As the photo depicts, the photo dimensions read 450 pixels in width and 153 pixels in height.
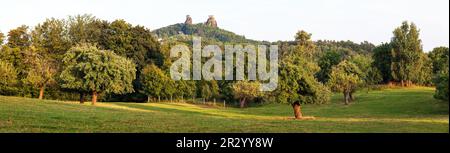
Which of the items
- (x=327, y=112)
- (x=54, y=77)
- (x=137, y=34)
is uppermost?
(x=137, y=34)

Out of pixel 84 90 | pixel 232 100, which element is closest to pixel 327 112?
pixel 84 90

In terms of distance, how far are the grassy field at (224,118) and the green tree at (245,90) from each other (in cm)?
1329

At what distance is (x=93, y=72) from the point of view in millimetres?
47812

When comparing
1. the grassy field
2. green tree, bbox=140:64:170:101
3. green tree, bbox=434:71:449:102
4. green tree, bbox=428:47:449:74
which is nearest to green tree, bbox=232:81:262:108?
green tree, bbox=140:64:170:101

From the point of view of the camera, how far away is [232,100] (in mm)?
88188

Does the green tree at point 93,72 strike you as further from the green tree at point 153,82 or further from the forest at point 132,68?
the green tree at point 153,82

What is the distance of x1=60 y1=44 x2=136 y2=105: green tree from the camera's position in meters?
47.8

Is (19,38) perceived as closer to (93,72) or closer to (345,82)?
(93,72)

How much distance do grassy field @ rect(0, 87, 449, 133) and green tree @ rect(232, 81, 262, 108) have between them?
13.3m

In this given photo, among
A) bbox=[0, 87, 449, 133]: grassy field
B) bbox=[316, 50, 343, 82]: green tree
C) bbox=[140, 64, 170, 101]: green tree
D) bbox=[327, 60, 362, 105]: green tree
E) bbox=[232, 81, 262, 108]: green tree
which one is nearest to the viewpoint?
→ bbox=[0, 87, 449, 133]: grassy field

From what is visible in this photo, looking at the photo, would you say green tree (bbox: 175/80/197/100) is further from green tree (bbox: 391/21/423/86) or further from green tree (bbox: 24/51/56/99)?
green tree (bbox: 391/21/423/86)

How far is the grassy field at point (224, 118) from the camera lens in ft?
74.5
